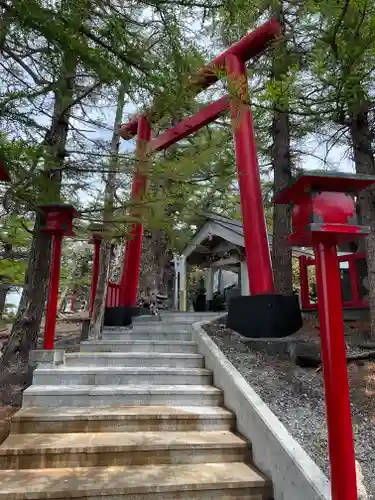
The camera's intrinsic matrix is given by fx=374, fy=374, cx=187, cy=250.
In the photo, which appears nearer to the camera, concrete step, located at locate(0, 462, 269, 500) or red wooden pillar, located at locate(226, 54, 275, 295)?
concrete step, located at locate(0, 462, 269, 500)

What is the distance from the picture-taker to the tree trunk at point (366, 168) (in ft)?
15.9

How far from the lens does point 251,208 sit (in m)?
5.99

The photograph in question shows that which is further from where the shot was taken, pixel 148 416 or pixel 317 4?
pixel 148 416

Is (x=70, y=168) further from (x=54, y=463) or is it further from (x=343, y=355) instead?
(x=343, y=355)

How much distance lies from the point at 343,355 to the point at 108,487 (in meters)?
1.86

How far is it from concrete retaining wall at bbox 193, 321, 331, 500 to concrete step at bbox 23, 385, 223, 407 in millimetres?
303

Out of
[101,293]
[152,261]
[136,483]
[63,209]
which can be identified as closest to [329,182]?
[136,483]

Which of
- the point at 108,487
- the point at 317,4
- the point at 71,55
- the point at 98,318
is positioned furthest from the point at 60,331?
the point at 317,4

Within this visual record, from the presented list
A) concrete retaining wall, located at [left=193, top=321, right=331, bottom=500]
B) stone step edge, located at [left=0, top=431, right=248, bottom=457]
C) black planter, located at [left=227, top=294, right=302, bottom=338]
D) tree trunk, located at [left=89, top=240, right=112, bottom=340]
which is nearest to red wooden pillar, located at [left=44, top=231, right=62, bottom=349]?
stone step edge, located at [left=0, top=431, right=248, bottom=457]

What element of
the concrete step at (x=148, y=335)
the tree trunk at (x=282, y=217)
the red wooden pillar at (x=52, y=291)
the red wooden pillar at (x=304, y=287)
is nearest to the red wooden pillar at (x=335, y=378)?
the red wooden pillar at (x=52, y=291)

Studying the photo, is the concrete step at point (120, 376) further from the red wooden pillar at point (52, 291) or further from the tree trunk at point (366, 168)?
the tree trunk at point (366, 168)

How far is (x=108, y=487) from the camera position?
262cm

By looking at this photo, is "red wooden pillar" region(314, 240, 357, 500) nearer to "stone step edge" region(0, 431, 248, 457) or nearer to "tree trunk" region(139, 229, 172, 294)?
"stone step edge" region(0, 431, 248, 457)

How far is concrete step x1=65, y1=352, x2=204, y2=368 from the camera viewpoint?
4801 millimetres
